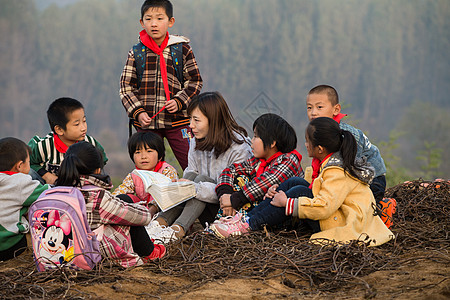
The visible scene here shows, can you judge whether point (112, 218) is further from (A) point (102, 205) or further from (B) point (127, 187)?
(B) point (127, 187)

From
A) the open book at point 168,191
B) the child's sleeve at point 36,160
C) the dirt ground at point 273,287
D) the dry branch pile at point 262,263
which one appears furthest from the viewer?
the child's sleeve at point 36,160

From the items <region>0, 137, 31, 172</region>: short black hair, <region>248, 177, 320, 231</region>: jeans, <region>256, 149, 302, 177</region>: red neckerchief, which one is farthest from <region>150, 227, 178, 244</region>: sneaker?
<region>0, 137, 31, 172</region>: short black hair

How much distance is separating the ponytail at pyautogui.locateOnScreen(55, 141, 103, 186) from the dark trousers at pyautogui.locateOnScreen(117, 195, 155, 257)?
47 cm

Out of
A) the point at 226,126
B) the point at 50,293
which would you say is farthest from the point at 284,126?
the point at 50,293

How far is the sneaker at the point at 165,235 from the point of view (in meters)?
3.71

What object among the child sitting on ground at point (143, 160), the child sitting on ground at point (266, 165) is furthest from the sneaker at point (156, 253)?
the child sitting on ground at point (143, 160)

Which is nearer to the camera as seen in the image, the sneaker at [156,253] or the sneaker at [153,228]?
the sneaker at [156,253]

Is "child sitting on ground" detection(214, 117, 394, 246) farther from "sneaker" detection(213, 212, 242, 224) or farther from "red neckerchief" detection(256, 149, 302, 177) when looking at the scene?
"red neckerchief" detection(256, 149, 302, 177)

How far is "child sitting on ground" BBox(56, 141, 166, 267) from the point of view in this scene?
118 inches

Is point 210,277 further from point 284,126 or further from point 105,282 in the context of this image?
point 284,126

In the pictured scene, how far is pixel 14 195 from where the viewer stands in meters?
3.54

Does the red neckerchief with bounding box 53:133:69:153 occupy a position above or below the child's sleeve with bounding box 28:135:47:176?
above

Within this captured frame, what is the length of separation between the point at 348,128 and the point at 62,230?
2.31 m

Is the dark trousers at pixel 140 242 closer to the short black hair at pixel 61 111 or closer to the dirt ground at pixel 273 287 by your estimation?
the dirt ground at pixel 273 287
